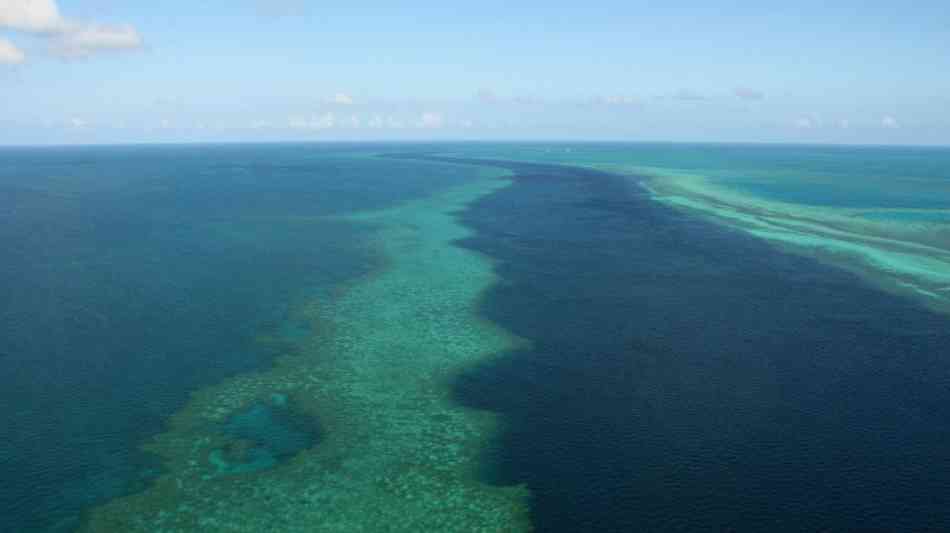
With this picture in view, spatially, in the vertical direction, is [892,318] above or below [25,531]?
above

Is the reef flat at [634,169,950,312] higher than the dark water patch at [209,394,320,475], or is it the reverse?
the reef flat at [634,169,950,312]

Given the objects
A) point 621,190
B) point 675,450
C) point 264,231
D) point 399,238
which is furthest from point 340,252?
point 621,190

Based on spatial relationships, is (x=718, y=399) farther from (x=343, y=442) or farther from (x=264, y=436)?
(x=264, y=436)

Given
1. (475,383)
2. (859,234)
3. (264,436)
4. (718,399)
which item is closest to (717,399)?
(718,399)

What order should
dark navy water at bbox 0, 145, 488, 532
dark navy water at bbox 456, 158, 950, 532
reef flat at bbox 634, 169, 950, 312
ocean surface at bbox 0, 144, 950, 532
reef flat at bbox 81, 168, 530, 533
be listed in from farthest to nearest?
reef flat at bbox 634, 169, 950, 312 < dark navy water at bbox 0, 145, 488, 532 < ocean surface at bbox 0, 144, 950, 532 < dark navy water at bbox 456, 158, 950, 532 < reef flat at bbox 81, 168, 530, 533

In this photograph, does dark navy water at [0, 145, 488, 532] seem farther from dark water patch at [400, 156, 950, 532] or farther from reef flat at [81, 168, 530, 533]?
dark water patch at [400, 156, 950, 532]

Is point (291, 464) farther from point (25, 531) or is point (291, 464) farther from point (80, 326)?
point (80, 326)

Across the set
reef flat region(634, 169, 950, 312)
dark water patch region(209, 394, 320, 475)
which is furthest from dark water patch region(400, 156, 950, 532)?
dark water patch region(209, 394, 320, 475)
